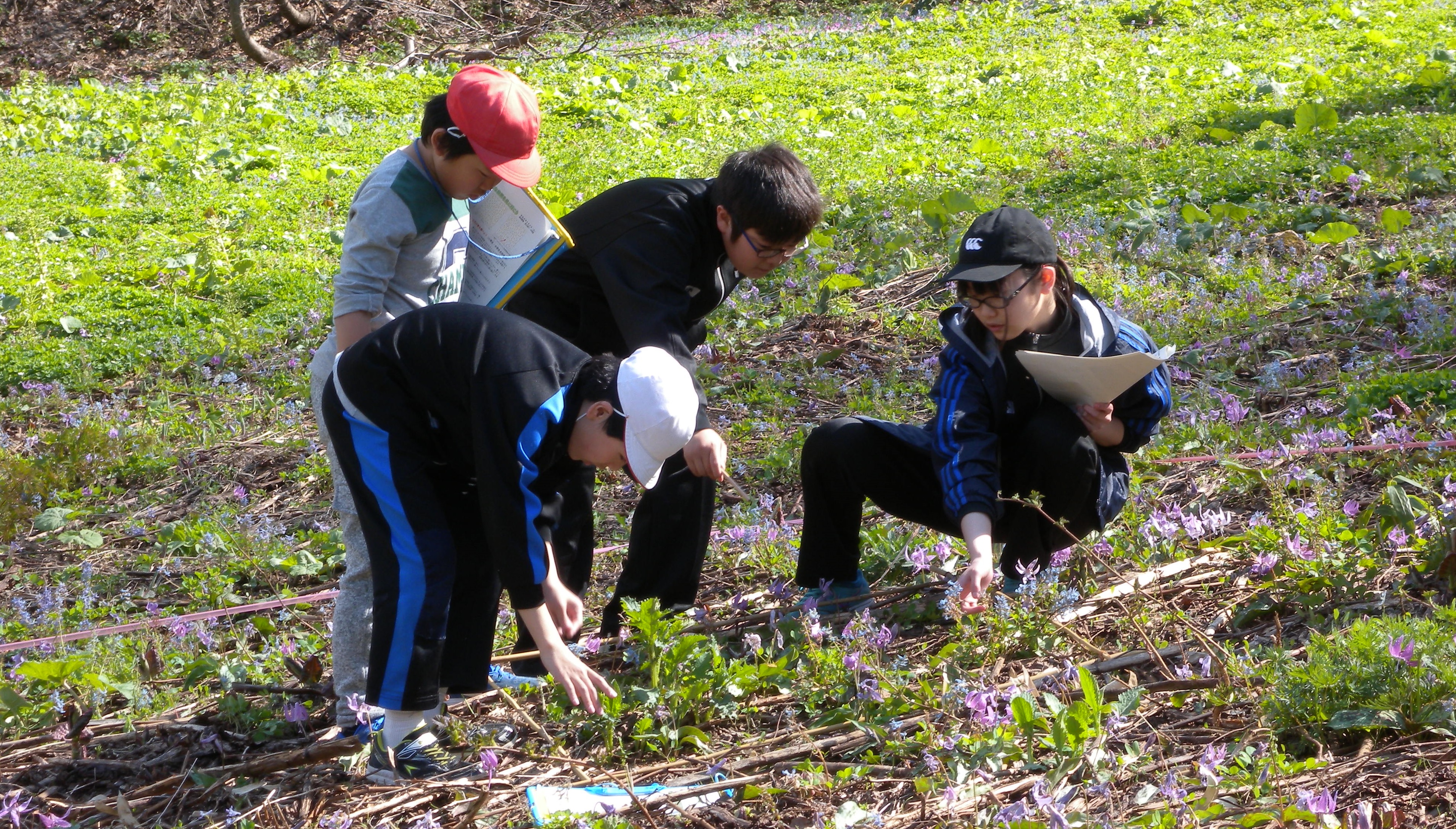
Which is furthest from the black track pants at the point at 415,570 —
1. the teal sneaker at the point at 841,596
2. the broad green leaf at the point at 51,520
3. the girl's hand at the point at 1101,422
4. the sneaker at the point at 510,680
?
the broad green leaf at the point at 51,520

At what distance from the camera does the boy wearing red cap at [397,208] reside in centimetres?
297

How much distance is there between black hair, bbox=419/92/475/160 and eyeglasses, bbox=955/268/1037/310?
1.22m

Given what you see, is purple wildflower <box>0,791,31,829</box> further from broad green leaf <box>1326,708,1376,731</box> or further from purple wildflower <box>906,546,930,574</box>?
broad green leaf <box>1326,708,1376,731</box>

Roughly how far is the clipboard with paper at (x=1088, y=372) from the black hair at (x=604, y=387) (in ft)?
3.31

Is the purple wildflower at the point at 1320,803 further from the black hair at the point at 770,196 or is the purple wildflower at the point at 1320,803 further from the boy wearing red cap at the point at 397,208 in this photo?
the boy wearing red cap at the point at 397,208

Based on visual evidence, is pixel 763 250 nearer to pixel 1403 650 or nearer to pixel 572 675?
pixel 572 675

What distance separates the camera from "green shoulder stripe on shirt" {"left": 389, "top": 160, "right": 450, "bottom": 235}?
302 centimetres

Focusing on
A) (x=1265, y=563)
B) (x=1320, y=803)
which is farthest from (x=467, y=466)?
(x=1265, y=563)

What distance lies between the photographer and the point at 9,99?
13055mm

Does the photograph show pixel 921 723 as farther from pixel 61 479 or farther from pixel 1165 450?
pixel 61 479

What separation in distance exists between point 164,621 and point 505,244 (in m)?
1.49

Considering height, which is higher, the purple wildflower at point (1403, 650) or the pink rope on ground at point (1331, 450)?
the purple wildflower at point (1403, 650)

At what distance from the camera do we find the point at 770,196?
3105 millimetres

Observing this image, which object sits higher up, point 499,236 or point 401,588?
point 499,236
